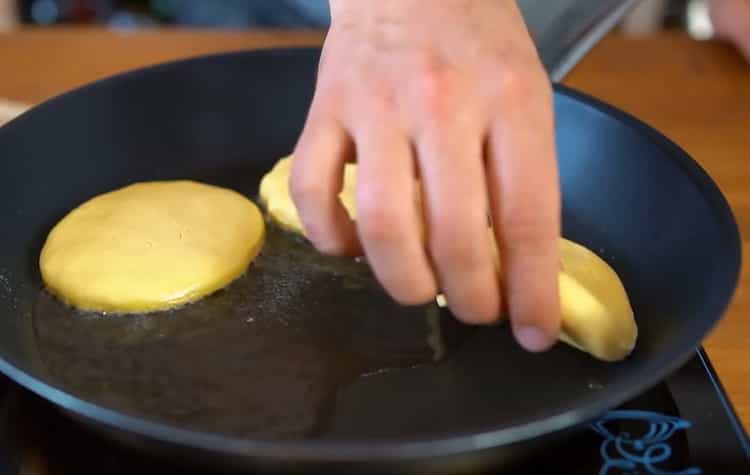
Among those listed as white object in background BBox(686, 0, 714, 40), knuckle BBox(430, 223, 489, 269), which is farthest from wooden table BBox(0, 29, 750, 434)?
white object in background BBox(686, 0, 714, 40)

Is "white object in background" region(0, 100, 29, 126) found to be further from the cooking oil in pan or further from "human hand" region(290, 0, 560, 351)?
"human hand" region(290, 0, 560, 351)

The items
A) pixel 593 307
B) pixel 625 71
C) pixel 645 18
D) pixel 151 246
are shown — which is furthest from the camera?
pixel 645 18

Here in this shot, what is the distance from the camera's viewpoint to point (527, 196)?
474 mm

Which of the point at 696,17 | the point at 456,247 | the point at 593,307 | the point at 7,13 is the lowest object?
the point at 696,17

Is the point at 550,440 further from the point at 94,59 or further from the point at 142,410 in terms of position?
the point at 94,59

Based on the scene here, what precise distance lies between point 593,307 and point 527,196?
0.53ft

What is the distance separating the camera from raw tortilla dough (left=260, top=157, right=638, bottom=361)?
0.60 meters

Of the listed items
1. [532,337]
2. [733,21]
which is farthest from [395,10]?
[733,21]

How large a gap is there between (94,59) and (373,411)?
673 mm

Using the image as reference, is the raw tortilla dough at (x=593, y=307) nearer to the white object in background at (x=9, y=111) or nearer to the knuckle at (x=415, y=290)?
the knuckle at (x=415, y=290)

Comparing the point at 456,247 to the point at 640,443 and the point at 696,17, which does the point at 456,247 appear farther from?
the point at 696,17

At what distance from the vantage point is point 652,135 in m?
0.73

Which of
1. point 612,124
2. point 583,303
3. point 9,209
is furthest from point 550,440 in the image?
point 9,209

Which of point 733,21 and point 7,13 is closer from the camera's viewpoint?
point 733,21
